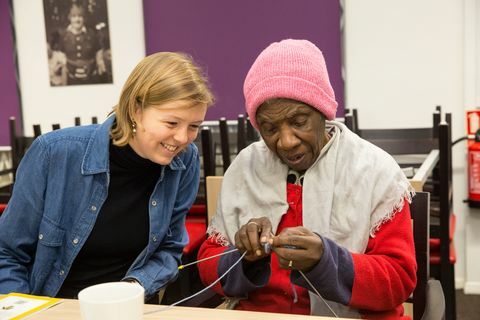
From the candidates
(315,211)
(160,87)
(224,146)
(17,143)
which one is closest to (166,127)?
(160,87)

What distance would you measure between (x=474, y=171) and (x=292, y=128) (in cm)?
217

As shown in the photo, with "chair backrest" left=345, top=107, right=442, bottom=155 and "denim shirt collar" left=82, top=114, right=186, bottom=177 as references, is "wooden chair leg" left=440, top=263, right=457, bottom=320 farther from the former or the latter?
"denim shirt collar" left=82, top=114, right=186, bottom=177

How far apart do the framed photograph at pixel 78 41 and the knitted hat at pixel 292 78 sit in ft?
9.24

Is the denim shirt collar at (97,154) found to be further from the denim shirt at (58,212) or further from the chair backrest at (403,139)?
the chair backrest at (403,139)

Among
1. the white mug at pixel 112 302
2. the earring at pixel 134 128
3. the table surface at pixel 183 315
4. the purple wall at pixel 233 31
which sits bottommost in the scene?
the table surface at pixel 183 315

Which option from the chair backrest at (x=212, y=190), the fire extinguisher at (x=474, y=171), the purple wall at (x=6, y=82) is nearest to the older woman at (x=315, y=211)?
the chair backrest at (x=212, y=190)

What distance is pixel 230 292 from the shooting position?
1.39 m

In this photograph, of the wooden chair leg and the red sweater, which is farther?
the wooden chair leg

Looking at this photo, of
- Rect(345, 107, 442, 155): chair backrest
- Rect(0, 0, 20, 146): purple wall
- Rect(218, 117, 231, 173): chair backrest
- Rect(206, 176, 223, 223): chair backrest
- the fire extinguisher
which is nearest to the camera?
Rect(206, 176, 223, 223): chair backrest

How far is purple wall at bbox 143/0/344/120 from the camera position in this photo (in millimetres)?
3566

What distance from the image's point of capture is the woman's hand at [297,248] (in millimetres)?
1142

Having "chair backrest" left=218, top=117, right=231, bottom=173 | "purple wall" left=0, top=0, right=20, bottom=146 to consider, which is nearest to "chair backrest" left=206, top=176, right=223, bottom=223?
"chair backrest" left=218, top=117, right=231, bottom=173

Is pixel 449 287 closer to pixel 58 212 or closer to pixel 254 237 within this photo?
pixel 254 237

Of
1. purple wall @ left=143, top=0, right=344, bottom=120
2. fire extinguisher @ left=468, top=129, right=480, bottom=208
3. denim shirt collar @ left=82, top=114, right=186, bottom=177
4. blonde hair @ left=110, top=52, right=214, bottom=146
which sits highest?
purple wall @ left=143, top=0, right=344, bottom=120
